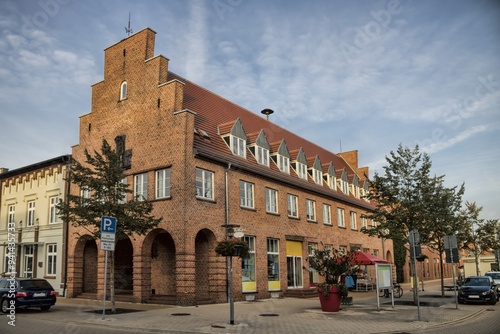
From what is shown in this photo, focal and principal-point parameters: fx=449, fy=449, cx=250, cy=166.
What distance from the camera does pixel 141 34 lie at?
82.0 feet

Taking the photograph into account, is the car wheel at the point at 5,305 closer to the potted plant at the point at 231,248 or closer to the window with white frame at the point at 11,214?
the potted plant at the point at 231,248

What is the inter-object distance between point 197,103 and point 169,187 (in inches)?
277

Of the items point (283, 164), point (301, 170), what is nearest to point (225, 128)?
point (283, 164)

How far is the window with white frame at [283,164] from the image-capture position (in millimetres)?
30297

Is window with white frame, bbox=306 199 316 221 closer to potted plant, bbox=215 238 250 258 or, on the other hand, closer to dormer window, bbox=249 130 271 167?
dormer window, bbox=249 130 271 167

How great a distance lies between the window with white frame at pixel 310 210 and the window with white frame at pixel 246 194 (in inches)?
283

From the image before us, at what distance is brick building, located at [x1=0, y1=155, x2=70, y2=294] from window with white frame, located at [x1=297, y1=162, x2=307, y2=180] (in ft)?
51.7

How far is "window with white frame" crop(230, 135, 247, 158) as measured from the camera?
25.8m

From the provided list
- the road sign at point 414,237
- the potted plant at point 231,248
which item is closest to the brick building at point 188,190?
the potted plant at point 231,248

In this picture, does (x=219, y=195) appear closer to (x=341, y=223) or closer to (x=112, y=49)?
(x=112, y=49)

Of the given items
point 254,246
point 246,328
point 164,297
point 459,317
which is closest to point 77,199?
point 164,297

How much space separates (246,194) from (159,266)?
20.4 feet

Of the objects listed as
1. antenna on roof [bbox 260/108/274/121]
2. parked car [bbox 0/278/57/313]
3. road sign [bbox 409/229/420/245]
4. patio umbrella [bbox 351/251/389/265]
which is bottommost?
parked car [bbox 0/278/57/313]

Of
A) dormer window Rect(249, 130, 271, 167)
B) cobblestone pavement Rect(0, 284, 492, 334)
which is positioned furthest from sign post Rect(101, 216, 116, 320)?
dormer window Rect(249, 130, 271, 167)
